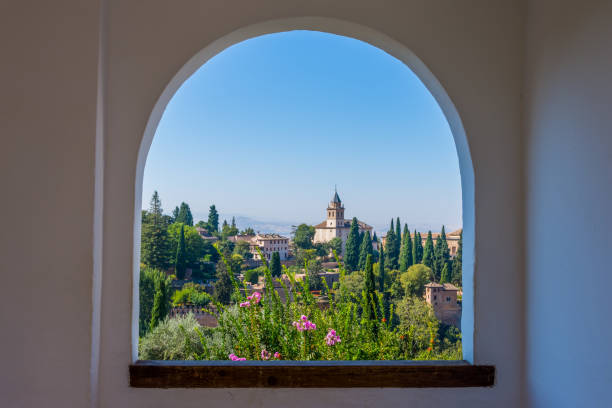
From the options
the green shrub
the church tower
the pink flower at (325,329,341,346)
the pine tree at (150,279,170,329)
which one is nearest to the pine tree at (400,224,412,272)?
the church tower

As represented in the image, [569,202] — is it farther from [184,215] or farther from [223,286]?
[184,215]

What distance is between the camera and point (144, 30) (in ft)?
5.17

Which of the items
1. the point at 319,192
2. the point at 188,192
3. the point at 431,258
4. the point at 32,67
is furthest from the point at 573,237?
the point at 32,67

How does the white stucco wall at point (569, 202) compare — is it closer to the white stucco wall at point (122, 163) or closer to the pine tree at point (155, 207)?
the white stucco wall at point (122, 163)

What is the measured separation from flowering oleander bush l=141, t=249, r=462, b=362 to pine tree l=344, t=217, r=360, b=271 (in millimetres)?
68

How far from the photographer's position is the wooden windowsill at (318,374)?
1546 millimetres

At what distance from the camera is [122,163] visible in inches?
61.1

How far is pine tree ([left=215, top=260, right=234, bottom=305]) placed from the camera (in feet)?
6.51

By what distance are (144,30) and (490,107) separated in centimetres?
142

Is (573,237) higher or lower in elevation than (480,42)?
lower

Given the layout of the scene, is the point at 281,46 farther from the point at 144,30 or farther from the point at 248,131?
the point at 144,30

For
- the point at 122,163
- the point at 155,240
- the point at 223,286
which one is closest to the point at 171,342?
the point at 223,286

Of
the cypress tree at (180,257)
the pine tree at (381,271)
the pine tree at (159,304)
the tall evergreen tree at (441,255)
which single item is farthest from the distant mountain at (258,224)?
the tall evergreen tree at (441,255)

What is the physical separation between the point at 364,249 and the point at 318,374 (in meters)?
0.69
